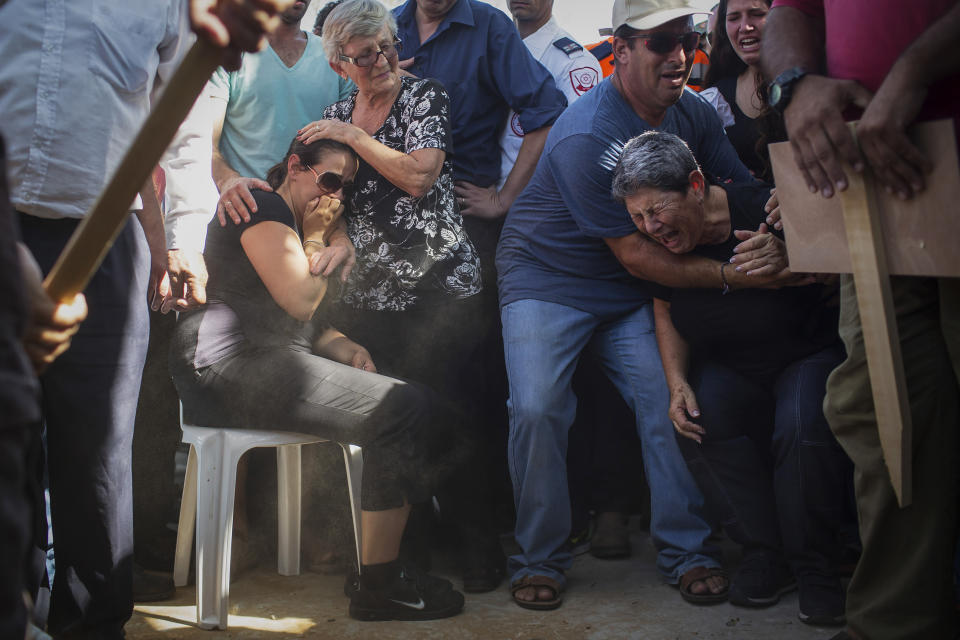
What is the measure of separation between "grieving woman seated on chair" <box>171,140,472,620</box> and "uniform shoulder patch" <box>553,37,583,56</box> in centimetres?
170

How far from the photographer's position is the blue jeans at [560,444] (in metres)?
3.07

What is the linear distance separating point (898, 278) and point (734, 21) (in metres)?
1.92

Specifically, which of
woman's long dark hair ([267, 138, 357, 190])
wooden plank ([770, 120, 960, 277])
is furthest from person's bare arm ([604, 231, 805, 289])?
woman's long dark hair ([267, 138, 357, 190])

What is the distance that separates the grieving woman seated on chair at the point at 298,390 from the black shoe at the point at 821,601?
3.53 feet

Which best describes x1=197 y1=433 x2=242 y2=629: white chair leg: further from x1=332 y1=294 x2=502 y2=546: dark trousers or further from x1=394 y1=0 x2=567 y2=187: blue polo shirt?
x1=394 y1=0 x2=567 y2=187: blue polo shirt

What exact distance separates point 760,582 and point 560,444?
779mm

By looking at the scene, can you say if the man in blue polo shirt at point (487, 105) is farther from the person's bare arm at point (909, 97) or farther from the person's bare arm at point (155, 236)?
the person's bare arm at point (909, 97)

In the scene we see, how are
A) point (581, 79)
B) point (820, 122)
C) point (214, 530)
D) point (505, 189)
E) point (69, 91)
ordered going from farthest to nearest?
1. point (581, 79)
2. point (505, 189)
3. point (214, 530)
4. point (69, 91)
5. point (820, 122)

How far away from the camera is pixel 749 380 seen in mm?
3031

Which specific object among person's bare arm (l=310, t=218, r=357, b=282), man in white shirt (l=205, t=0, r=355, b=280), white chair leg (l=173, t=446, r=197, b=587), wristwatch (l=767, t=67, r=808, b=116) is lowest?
white chair leg (l=173, t=446, r=197, b=587)

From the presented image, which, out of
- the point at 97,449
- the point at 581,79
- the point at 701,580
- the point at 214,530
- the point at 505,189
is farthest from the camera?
the point at 581,79

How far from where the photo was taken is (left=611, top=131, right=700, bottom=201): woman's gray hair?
9.50 ft

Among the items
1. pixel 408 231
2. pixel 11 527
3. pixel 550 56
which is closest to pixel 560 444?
pixel 408 231

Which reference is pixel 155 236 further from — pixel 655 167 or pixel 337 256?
pixel 655 167
